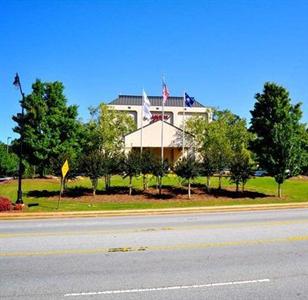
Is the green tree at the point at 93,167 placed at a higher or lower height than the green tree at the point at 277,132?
lower

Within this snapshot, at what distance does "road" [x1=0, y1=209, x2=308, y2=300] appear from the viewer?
6.98m

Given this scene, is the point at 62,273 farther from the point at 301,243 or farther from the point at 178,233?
the point at 301,243

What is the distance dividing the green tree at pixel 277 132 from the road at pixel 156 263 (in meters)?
15.7

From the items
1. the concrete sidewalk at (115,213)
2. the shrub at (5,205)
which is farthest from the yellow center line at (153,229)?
the shrub at (5,205)

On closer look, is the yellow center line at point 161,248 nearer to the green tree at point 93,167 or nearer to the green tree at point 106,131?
the green tree at point 93,167

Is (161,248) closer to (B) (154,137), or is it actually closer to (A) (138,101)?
(B) (154,137)

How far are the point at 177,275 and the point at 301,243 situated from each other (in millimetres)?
4852

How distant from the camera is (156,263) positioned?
9023mm

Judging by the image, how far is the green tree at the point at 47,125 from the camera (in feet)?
144

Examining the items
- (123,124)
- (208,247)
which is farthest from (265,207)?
(123,124)

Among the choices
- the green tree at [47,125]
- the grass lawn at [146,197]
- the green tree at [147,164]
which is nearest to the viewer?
the grass lawn at [146,197]

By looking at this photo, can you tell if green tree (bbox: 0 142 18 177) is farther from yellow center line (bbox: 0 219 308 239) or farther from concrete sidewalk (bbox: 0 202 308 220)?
yellow center line (bbox: 0 219 308 239)

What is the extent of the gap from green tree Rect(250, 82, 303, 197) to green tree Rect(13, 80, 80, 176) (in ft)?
64.5

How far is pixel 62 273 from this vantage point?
818 cm
